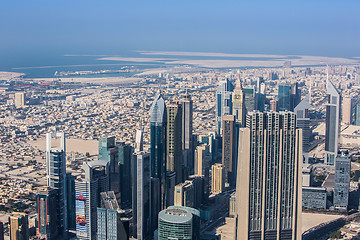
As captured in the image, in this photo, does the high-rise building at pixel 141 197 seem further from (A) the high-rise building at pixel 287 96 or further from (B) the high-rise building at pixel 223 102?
(A) the high-rise building at pixel 287 96

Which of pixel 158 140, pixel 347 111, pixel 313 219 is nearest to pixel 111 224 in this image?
pixel 158 140

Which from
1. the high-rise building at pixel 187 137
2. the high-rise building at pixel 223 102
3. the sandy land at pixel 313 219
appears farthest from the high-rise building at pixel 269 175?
the high-rise building at pixel 223 102

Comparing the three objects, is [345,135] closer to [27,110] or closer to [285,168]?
[285,168]

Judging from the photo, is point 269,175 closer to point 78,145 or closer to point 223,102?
point 78,145

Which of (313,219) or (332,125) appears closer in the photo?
(313,219)

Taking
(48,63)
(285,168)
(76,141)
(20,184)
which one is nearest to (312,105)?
(76,141)

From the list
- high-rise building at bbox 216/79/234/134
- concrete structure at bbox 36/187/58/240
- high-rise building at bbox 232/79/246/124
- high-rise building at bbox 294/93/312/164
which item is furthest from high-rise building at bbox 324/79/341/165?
concrete structure at bbox 36/187/58/240

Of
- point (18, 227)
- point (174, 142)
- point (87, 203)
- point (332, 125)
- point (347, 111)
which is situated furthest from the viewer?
point (347, 111)
